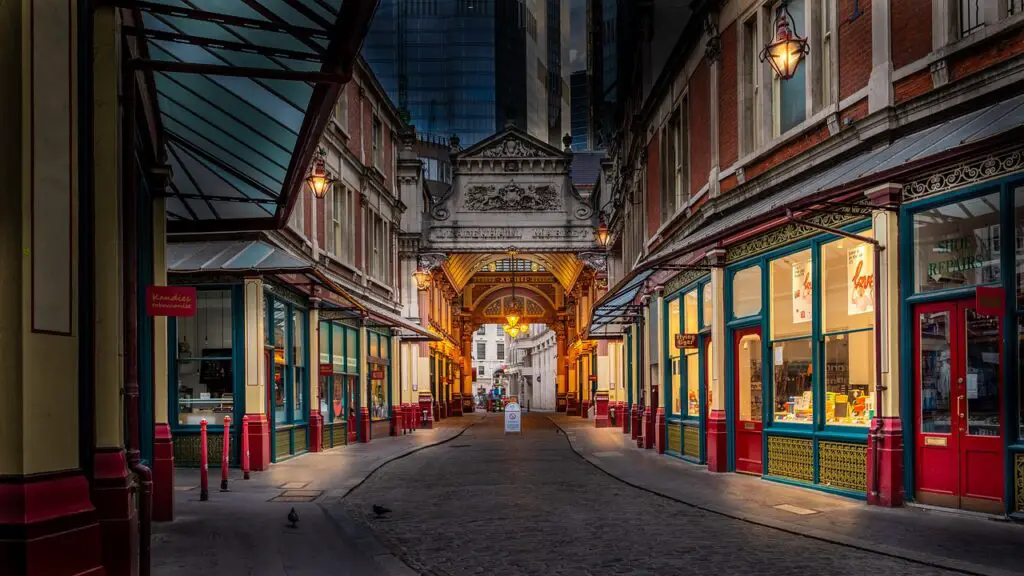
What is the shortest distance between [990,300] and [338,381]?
65.7ft

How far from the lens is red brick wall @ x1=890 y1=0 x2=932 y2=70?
11.7 m

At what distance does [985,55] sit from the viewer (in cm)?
1080

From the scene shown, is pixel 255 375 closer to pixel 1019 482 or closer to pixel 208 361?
pixel 208 361

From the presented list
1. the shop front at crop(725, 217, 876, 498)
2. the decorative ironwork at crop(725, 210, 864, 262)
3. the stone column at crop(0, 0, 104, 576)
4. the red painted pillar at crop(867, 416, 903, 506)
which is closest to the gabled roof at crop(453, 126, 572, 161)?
the decorative ironwork at crop(725, 210, 864, 262)

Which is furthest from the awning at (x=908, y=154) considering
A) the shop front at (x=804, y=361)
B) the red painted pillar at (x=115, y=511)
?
the red painted pillar at (x=115, y=511)

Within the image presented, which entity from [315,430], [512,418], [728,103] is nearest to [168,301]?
[728,103]

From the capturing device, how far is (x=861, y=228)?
509 inches

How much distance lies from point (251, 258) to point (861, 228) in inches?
428

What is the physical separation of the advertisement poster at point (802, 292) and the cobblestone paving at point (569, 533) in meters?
3.57

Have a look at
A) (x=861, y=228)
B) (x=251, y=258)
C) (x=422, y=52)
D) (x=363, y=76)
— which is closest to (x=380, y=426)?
(x=363, y=76)

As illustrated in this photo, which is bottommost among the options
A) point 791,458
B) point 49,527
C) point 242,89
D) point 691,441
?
point 691,441

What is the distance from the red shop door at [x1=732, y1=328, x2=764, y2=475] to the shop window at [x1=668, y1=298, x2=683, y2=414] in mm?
4401

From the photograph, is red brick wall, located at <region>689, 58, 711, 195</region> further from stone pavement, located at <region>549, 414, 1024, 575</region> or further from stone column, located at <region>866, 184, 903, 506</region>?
stone column, located at <region>866, 184, 903, 506</region>

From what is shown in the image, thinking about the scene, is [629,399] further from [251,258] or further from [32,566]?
[32,566]
